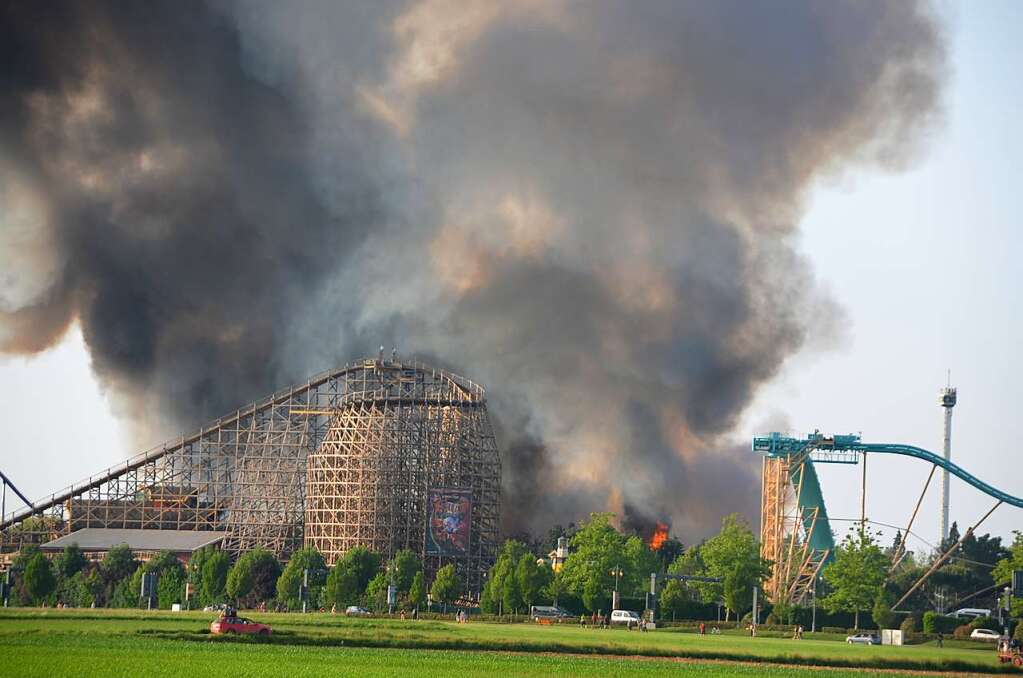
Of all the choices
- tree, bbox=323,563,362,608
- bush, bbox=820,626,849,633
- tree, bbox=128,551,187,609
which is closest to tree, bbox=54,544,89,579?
tree, bbox=128,551,187,609

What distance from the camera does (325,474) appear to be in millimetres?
117562

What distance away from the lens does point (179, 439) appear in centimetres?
12669

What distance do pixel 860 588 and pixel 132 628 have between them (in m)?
53.3

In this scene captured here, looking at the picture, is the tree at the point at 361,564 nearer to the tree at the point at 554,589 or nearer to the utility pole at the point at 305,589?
Result: the utility pole at the point at 305,589

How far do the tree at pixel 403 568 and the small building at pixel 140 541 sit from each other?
66.0 feet

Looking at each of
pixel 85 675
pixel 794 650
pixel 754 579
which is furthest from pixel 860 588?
pixel 85 675

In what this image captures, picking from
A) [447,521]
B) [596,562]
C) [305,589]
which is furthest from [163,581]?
[596,562]

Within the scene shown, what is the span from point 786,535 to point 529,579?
74.4 ft

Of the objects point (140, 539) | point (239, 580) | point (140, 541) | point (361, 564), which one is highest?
point (140, 539)

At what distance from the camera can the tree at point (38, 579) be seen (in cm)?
10369

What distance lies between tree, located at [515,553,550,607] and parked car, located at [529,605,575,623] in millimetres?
721

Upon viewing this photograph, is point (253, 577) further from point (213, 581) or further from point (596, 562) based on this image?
point (596, 562)

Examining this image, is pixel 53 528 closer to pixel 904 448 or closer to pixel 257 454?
pixel 257 454

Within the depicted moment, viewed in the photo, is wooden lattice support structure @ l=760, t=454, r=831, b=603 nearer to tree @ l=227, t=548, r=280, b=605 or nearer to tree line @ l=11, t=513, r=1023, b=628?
tree line @ l=11, t=513, r=1023, b=628
